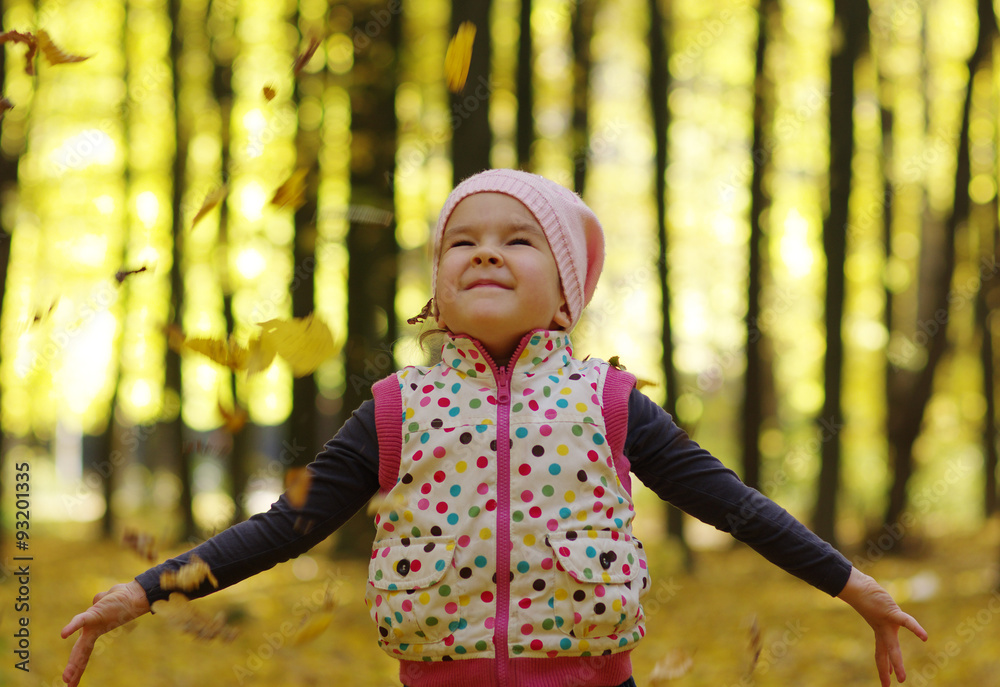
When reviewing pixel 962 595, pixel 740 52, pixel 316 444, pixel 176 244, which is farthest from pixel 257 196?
pixel 962 595

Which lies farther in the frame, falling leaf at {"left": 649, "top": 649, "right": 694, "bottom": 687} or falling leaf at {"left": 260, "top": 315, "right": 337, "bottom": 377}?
falling leaf at {"left": 260, "top": 315, "right": 337, "bottom": 377}

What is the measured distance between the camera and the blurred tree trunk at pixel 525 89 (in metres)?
8.98

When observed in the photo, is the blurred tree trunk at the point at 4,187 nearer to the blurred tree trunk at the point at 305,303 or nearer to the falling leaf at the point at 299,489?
the blurred tree trunk at the point at 305,303

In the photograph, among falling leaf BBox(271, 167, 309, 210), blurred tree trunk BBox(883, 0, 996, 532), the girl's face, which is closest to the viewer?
the girl's face

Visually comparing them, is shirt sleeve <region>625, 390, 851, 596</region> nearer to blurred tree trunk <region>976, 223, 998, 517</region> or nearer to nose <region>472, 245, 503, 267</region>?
nose <region>472, 245, 503, 267</region>

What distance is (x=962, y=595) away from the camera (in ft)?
29.7

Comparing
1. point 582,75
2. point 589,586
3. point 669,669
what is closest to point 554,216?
point 589,586

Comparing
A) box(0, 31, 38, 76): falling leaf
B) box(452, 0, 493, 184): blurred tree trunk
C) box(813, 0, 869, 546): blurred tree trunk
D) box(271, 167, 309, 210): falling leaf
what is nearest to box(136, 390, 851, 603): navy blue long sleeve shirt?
box(271, 167, 309, 210): falling leaf

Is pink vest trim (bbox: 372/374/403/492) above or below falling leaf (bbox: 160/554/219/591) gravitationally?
above

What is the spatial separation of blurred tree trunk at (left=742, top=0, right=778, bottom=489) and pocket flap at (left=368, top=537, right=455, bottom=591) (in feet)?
30.0

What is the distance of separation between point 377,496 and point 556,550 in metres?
0.51

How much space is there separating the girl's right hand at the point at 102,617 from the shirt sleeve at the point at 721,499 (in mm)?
1253

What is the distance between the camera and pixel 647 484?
7.32ft

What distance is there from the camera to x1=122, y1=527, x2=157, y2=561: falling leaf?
2.32 meters
